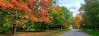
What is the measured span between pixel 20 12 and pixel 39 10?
3.53 metres

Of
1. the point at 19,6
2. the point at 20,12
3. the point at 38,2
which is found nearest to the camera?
the point at 19,6

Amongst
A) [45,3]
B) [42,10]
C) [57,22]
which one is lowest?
[57,22]

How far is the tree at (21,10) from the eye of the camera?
1198 cm

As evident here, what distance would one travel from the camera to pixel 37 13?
15.6 metres

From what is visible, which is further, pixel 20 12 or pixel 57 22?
pixel 57 22

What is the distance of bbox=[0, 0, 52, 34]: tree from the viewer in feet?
39.3

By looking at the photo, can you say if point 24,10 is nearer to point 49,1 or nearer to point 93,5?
point 49,1

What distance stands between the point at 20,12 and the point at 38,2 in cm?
354

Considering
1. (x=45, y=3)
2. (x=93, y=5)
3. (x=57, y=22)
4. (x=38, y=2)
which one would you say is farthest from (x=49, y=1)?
(x=57, y=22)

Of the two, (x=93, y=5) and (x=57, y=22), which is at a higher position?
(x=93, y=5)

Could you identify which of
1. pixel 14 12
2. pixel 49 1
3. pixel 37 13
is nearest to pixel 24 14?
pixel 14 12

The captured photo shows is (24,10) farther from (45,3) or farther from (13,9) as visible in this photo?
(45,3)

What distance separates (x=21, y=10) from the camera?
13.1m

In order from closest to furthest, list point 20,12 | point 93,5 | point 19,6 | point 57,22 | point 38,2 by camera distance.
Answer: point 19,6 < point 20,12 < point 38,2 < point 93,5 < point 57,22
